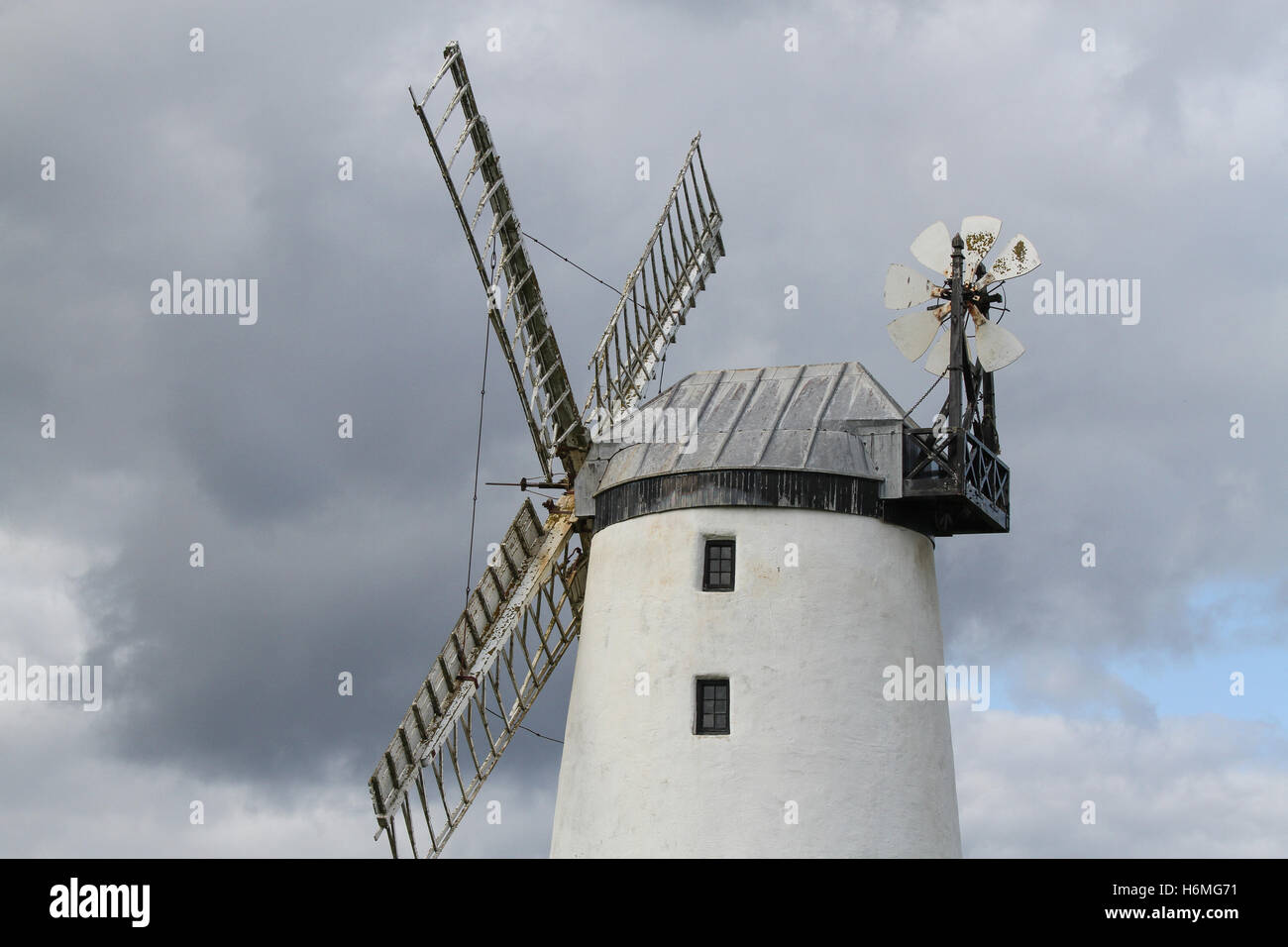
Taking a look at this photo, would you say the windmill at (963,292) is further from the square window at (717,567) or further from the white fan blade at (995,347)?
the square window at (717,567)

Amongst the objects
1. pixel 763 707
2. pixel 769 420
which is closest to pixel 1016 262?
pixel 769 420

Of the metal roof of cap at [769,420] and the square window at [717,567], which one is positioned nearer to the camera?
the square window at [717,567]

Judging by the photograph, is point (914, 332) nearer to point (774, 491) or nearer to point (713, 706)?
point (774, 491)

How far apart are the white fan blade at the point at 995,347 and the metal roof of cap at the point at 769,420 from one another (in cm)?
151

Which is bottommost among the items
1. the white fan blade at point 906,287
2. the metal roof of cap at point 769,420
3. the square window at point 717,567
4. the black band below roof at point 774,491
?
the square window at point 717,567

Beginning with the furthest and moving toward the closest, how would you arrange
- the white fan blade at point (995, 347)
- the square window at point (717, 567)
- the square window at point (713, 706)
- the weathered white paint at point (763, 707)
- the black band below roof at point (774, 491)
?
the white fan blade at point (995, 347)
the black band below roof at point (774, 491)
the square window at point (717, 567)
the square window at point (713, 706)
the weathered white paint at point (763, 707)

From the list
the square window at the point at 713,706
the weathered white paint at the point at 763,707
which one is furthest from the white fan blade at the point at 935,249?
the square window at the point at 713,706

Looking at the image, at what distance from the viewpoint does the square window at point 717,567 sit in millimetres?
26734

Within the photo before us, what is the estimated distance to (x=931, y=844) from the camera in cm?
2631

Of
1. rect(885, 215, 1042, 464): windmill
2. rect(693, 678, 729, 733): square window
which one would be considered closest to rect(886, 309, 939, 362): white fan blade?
rect(885, 215, 1042, 464): windmill

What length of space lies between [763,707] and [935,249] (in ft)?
25.4

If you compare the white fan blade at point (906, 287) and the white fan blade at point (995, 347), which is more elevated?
the white fan blade at point (906, 287)
